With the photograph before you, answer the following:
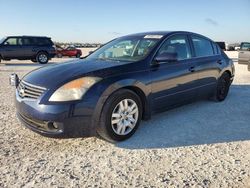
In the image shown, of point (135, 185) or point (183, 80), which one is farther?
point (183, 80)

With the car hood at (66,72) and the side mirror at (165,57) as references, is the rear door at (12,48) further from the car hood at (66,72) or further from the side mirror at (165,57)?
the side mirror at (165,57)

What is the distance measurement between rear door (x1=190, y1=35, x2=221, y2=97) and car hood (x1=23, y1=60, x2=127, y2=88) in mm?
1911

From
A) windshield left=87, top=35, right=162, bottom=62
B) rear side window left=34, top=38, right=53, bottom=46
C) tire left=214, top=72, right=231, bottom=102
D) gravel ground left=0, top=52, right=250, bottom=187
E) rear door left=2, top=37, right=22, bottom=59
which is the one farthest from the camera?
rear side window left=34, top=38, right=53, bottom=46

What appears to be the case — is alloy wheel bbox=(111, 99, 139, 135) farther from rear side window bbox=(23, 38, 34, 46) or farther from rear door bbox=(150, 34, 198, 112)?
rear side window bbox=(23, 38, 34, 46)

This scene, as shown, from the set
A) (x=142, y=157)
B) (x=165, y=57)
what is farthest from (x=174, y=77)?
(x=142, y=157)

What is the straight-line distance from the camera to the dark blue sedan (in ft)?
12.3

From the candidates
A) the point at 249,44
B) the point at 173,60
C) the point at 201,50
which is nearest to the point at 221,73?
the point at 201,50

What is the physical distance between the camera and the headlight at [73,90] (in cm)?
372

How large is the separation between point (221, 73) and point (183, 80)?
5.60 feet

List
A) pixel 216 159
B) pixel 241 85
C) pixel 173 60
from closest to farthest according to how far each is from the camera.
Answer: pixel 216 159 → pixel 173 60 → pixel 241 85

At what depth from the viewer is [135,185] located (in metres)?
2.98

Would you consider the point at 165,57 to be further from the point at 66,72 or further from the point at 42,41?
the point at 42,41

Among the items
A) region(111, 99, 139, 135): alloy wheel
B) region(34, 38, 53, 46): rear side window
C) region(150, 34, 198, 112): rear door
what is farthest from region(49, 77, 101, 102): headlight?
region(34, 38, 53, 46): rear side window

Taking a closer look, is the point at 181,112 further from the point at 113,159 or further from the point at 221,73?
the point at 113,159
